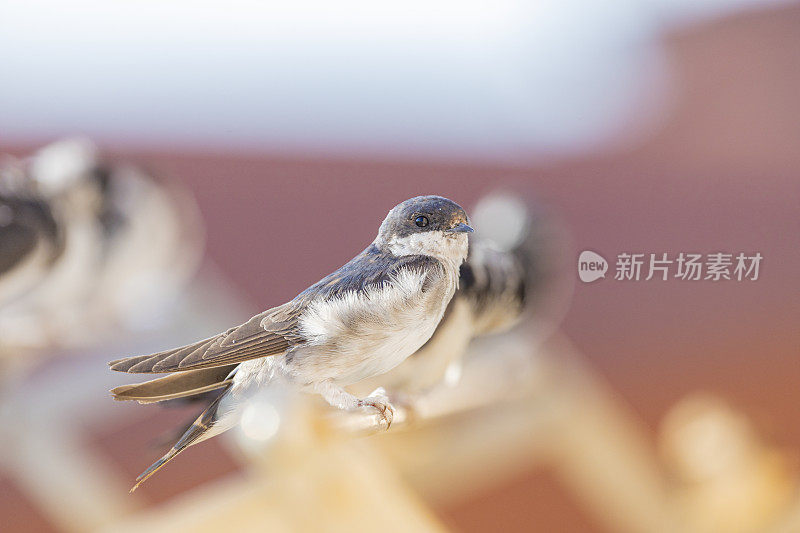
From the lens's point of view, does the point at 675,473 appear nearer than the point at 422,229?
No

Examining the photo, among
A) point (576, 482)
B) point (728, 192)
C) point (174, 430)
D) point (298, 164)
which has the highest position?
point (728, 192)

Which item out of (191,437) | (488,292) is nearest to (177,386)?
(191,437)

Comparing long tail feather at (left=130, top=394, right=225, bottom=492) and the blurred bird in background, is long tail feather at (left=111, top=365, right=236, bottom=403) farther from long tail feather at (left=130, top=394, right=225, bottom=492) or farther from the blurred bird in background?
the blurred bird in background

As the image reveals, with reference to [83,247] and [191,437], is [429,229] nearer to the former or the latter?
[191,437]

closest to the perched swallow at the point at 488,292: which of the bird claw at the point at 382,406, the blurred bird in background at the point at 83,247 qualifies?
the bird claw at the point at 382,406

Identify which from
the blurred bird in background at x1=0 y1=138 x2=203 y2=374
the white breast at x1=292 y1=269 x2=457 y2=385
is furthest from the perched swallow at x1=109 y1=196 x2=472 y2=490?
the blurred bird in background at x1=0 y1=138 x2=203 y2=374

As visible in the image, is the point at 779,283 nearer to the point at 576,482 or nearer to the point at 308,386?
the point at 576,482

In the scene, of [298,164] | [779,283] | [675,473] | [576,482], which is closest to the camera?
[298,164]

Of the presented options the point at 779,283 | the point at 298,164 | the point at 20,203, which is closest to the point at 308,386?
the point at 20,203
